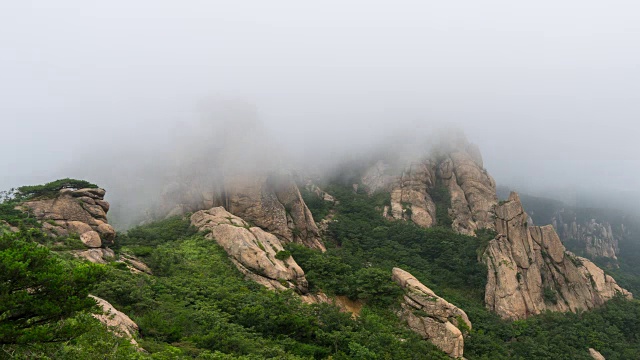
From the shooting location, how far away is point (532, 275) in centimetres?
5059

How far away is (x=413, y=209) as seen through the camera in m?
71.8

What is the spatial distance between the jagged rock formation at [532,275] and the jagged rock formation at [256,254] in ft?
90.2

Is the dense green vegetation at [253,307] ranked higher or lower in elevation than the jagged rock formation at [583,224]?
higher

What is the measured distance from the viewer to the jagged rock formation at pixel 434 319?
113 ft

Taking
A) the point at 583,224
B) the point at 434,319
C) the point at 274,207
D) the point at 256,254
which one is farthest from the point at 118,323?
the point at 583,224

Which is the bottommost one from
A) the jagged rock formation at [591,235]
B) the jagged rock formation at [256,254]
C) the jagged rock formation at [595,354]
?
the jagged rock formation at [591,235]

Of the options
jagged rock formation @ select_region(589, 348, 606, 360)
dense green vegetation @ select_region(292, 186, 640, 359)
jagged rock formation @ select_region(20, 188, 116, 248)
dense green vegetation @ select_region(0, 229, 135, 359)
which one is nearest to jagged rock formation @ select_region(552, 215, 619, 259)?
dense green vegetation @ select_region(292, 186, 640, 359)

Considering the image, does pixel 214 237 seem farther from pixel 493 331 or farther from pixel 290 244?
pixel 493 331

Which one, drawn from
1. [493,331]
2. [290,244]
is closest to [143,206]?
[290,244]

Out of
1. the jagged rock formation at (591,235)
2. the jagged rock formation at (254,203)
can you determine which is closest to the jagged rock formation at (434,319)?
the jagged rock formation at (254,203)

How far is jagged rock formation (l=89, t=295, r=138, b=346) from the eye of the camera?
17247 millimetres

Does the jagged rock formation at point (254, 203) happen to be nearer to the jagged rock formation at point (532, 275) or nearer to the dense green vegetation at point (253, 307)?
the dense green vegetation at point (253, 307)

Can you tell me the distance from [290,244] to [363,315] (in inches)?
508

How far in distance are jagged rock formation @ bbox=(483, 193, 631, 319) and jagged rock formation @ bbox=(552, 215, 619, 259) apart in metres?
76.2
